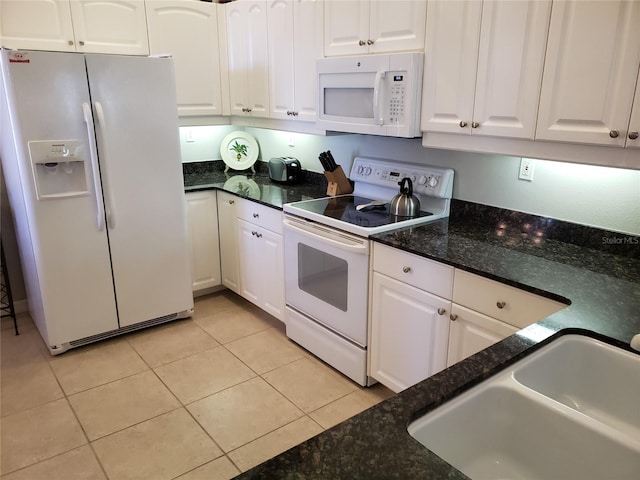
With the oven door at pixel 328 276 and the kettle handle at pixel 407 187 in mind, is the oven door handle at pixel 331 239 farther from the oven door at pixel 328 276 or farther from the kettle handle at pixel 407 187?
the kettle handle at pixel 407 187

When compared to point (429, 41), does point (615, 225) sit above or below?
below

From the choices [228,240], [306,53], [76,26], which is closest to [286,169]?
[228,240]

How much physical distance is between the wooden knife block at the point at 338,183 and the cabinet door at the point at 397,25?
0.85 metres

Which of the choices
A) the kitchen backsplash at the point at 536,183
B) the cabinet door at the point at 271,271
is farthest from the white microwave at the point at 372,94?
the cabinet door at the point at 271,271

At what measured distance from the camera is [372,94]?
8.11ft

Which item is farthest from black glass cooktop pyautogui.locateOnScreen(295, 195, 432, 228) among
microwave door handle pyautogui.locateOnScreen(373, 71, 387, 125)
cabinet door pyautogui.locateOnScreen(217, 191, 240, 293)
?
cabinet door pyautogui.locateOnScreen(217, 191, 240, 293)

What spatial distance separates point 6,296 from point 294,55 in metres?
2.66

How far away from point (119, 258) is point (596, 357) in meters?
2.68

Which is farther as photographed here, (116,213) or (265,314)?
A: (265,314)

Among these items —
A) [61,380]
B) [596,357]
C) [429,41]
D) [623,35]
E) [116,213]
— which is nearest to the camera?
[596,357]

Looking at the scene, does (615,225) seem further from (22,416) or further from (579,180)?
(22,416)

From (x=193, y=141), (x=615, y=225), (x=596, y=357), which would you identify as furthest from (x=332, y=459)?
(x=193, y=141)

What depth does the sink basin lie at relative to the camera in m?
0.98

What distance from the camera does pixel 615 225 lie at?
6.64 ft
